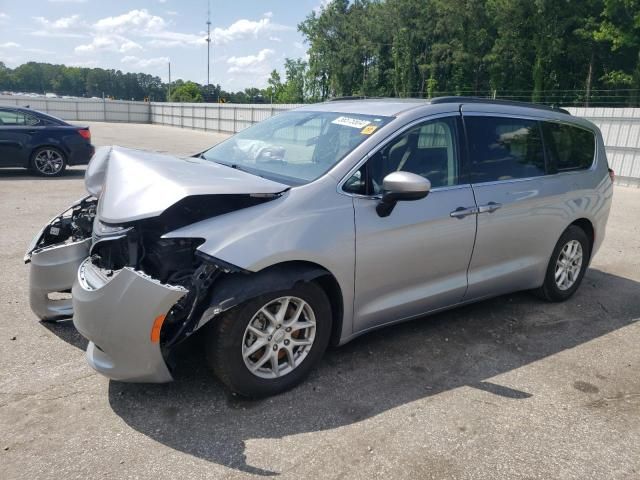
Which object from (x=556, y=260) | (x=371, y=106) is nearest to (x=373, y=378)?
(x=371, y=106)

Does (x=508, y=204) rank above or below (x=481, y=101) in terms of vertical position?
below

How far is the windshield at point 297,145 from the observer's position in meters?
3.54

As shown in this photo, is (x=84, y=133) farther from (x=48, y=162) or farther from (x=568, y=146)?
(x=568, y=146)

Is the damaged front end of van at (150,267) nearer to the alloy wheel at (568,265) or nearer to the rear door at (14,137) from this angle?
the alloy wheel at (568,265)

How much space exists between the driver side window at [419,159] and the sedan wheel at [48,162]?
10.4 m

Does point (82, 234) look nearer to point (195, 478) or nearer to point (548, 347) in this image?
point (195, 478)

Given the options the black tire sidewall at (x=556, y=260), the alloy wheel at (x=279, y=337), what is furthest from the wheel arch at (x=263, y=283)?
the black tire sidewall at (x=556, y=260)

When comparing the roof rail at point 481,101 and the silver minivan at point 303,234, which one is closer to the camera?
the silver minivan at point 303,234

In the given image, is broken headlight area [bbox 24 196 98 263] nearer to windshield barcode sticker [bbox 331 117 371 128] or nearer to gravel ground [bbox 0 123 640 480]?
gravel ground [bbox 0 123 640 480]

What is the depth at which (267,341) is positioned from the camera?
3.11 m

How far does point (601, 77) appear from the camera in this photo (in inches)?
1636

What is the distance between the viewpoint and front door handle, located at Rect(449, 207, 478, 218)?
3.79 metres

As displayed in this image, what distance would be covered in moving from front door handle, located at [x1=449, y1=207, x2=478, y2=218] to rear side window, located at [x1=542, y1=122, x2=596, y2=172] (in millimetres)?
1306

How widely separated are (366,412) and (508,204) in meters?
2.05
